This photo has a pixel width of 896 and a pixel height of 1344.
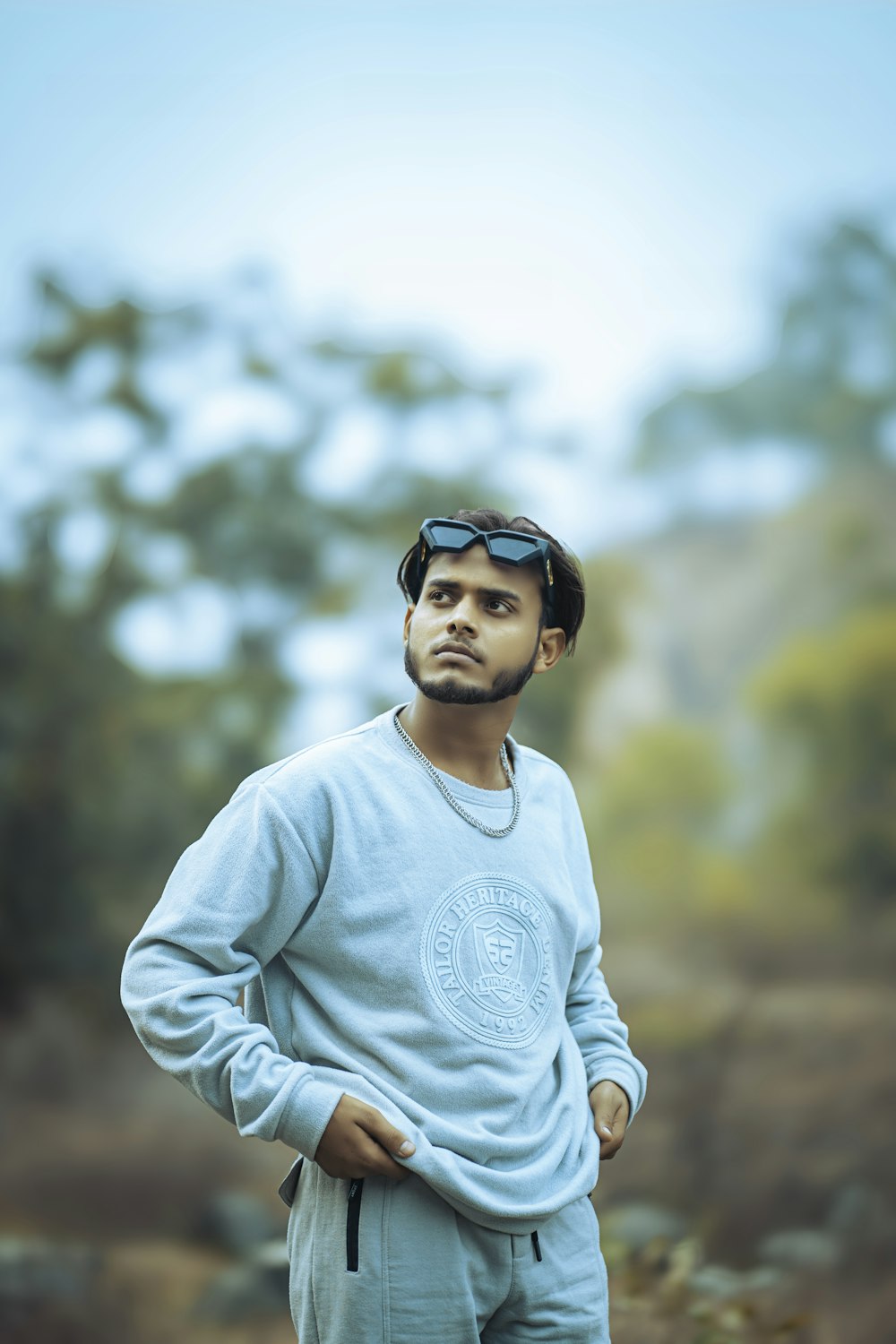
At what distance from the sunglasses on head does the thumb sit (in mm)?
688

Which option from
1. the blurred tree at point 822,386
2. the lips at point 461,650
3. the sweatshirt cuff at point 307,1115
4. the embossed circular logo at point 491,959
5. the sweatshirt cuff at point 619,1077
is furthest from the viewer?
the blurred tree at point 822,386

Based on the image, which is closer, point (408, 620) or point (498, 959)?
point (498, 959)

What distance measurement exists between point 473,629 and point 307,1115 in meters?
0.60

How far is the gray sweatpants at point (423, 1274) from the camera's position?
1.37m

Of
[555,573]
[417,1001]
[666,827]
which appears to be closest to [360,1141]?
[417,1001]

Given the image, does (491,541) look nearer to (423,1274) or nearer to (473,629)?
(473,629)

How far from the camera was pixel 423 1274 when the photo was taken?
1.38m

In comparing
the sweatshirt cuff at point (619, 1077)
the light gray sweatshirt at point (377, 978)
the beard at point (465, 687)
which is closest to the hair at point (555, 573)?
the beard at point (465, 687)

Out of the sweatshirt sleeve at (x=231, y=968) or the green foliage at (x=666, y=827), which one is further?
the green foliage at (x=666, y=827)

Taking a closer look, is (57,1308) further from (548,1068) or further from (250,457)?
(548,1068)

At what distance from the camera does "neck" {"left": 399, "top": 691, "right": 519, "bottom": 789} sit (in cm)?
159

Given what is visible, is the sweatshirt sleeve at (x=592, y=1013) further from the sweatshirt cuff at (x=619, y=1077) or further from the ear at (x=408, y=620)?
the ear at (x=408, y=620)

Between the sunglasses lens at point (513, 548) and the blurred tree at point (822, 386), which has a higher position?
the blurred tree at point (822, 386)

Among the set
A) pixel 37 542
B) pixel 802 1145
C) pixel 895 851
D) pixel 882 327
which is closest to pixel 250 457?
pixel 37 542
